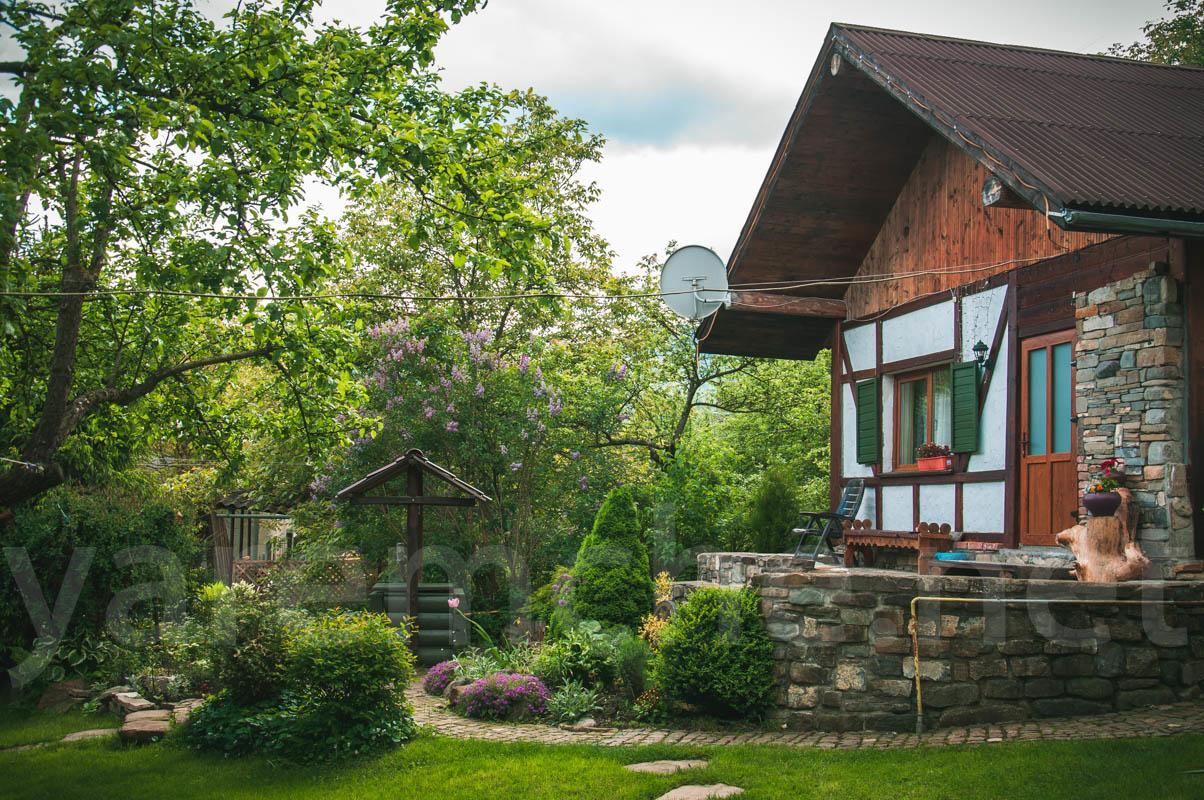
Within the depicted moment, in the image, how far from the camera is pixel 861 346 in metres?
13.8

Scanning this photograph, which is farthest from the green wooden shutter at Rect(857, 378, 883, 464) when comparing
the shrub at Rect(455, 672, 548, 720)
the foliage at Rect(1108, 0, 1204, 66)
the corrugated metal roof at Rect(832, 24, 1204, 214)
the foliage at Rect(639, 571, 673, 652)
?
the foliage at Rect(1108, 0, 1204, 66)

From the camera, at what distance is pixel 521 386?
15891mm

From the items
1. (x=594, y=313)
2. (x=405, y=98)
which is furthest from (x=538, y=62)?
(x=405, y=98)

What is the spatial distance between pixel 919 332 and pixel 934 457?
5.17ft

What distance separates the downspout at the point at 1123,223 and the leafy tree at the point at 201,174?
4297mm

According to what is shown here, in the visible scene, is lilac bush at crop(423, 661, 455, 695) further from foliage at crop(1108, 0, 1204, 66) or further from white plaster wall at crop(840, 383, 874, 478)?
foliage at crop(1108, 0, 1204, 66)

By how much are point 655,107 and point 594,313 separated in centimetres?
844

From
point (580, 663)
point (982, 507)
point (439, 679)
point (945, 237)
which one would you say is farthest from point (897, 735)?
point (945, 237)

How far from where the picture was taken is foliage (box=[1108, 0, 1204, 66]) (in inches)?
784

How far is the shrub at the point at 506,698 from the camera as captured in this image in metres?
9.08

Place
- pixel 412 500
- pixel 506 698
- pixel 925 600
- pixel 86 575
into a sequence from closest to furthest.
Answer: pixel 925 600 < pixel 506 698 < pixel 86 575 < pixel 412 500

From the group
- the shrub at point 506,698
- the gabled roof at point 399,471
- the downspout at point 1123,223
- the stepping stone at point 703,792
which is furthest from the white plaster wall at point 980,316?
the stepping stone at point 703,792

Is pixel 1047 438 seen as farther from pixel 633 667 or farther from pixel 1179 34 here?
pixel 1179 34

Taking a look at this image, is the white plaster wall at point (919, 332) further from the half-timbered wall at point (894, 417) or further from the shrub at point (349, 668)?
→ the shrub at point (349, 668)
